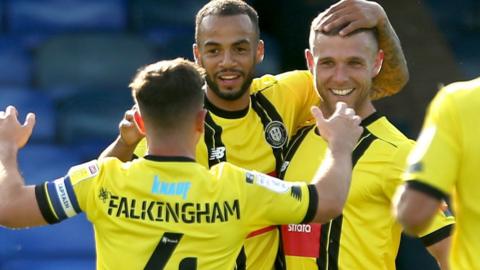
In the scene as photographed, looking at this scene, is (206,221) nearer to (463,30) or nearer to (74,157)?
(74,157)

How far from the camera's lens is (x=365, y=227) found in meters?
4.86

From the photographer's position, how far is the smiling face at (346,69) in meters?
5.00

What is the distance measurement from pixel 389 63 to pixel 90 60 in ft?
13.9

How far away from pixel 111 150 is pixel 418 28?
4960mm

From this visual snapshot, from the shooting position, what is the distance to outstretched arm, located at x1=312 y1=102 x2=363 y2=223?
14.1 feet

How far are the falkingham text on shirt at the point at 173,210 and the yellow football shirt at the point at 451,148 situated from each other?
0.72 m

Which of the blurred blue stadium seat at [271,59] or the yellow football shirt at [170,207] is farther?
the blurred blue stadium seat at [271,59]

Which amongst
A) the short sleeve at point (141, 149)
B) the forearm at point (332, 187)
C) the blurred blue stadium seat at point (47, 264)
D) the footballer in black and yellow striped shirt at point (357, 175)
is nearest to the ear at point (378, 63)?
the footballer in black and yellow striped shirt at point (357, 175)

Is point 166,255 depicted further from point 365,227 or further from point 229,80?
point 229,80

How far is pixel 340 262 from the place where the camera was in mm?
4887

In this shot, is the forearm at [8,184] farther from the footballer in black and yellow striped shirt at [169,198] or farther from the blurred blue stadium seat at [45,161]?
the blurred blue stadium seat at [45,161]

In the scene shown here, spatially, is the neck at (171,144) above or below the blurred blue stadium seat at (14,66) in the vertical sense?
below

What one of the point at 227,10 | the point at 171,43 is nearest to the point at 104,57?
the point at 171,43

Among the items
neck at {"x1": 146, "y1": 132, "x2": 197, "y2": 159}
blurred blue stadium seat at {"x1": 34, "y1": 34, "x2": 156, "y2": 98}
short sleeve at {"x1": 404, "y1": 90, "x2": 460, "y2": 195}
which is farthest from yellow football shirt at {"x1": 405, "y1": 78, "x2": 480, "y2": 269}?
blurred blue stadium seat at {"x1": 34, "y1": 34, "x2": 156, "y2": 98}
